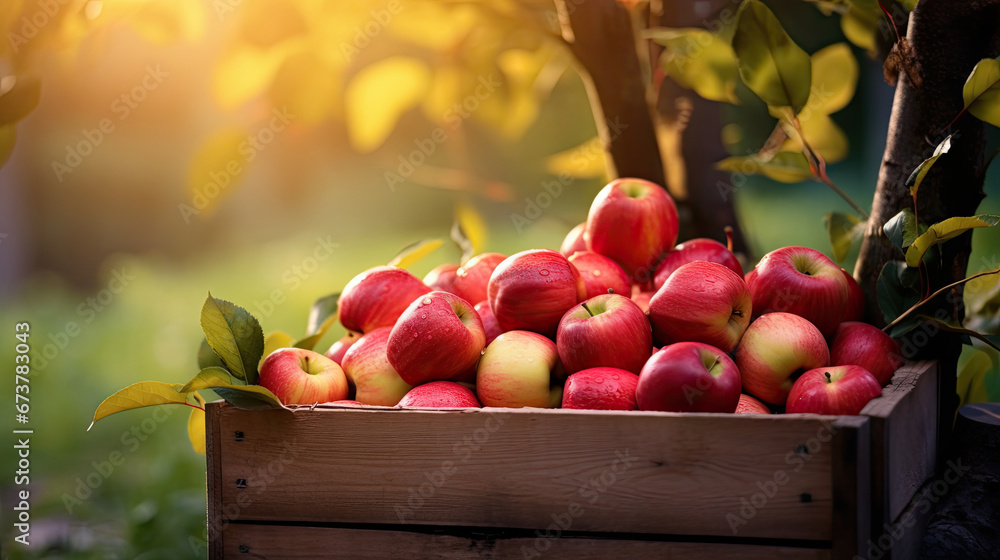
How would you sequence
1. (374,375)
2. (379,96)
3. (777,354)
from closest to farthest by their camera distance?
(777,354) < (374,375) < (379,96)

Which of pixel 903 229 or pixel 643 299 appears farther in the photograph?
pixel 643 299

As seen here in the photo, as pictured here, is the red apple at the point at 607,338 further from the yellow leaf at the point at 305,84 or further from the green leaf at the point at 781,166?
the yellow leaf at the point at 305,84

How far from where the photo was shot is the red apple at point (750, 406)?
35.8 inches

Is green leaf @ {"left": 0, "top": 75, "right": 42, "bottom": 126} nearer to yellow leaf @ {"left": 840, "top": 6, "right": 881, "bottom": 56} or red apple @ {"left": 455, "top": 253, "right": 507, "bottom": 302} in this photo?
red apple @ {"left": 455, "top": 253, "right": 507, "bottom": 302}

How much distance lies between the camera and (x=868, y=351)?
967 mm

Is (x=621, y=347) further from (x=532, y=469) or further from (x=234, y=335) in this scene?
(x=234, y=335)

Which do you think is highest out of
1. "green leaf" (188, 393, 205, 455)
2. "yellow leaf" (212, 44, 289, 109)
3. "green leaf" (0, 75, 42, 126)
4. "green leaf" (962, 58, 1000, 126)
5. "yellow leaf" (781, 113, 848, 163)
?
"yellow leaf" (212, 44, 289, 109)

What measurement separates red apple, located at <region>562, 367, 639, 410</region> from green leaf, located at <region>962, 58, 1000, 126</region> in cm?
58

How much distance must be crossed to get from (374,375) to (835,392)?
0.59m

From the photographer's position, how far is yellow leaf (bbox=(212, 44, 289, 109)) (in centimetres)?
133

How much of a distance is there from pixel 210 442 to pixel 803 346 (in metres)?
0.76

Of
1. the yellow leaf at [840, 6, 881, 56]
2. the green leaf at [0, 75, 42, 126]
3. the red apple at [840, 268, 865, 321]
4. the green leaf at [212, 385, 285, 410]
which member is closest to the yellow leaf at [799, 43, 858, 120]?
the yellow leaf at [840, 6, 881, 56]

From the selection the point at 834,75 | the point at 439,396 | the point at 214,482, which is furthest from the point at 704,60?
the point at 214,482

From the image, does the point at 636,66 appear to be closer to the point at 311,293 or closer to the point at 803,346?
the point at 803,346
